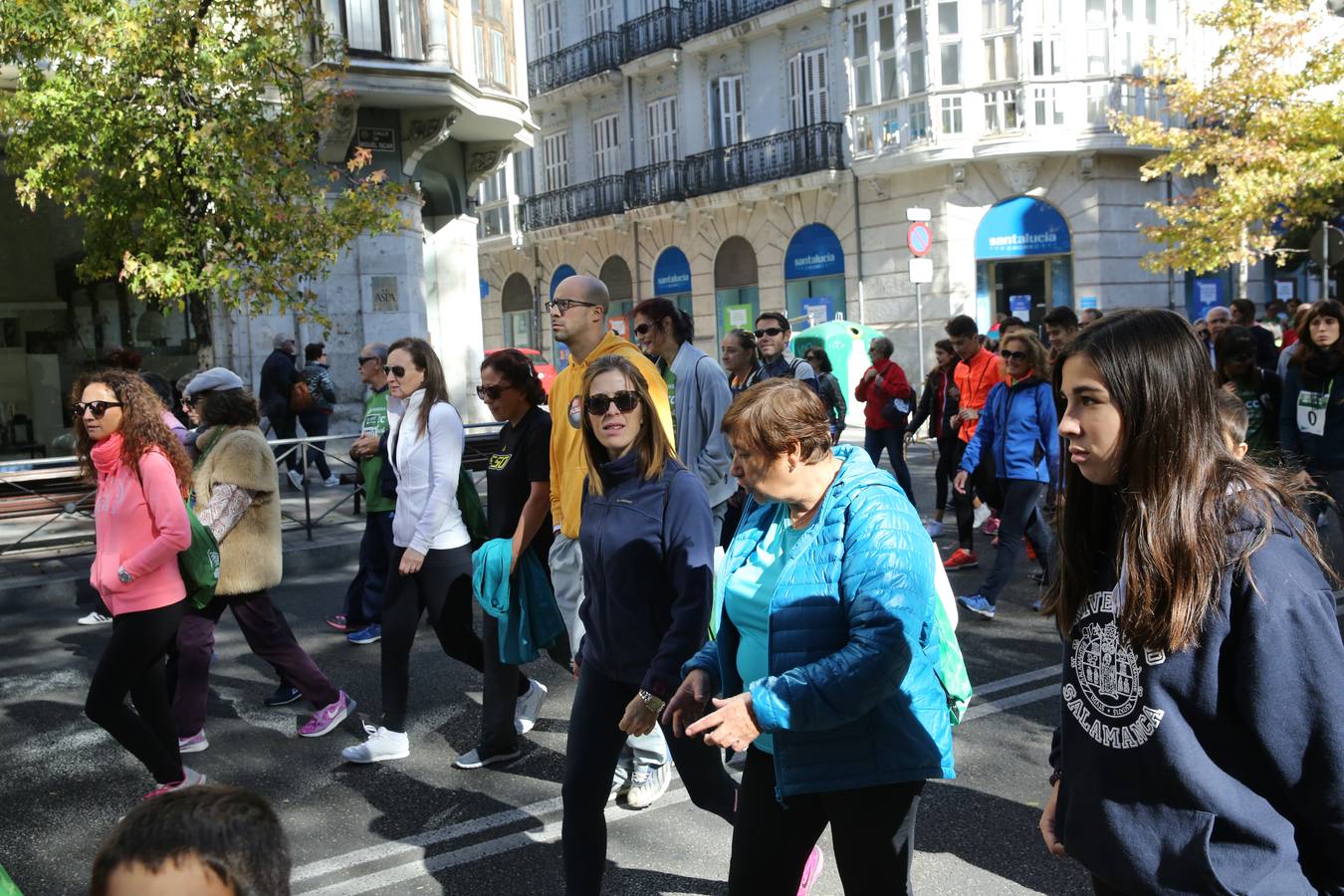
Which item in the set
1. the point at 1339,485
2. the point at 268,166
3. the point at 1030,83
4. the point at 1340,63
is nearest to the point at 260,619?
the point at 1339,485

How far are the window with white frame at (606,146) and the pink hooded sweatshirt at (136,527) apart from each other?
1221 inches

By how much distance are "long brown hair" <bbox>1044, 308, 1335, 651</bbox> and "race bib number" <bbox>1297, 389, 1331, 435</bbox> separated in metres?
5.32

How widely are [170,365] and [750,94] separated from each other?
17.6 meters

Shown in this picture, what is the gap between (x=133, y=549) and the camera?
184 inches

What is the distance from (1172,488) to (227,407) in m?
4.62

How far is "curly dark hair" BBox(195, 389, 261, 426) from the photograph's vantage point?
551 centimetres

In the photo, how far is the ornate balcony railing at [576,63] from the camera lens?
34.2m

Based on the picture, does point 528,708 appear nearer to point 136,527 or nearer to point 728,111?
point 136,527

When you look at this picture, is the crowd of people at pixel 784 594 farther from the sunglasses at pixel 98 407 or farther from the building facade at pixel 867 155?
the building facade at pixel 867 155

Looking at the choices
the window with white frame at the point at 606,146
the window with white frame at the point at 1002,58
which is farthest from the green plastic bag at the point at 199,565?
the window with white frame at the point at 606,146

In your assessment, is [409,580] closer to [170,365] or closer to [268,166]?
[268,166]

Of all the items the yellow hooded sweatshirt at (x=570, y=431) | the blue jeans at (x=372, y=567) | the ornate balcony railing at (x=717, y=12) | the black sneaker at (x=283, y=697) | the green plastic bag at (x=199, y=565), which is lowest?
the black sneaker at (x=283, y=697)

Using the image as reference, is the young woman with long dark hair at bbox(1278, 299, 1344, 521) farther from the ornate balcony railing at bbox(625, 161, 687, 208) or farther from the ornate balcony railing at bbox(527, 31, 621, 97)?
the ornate balcony railing at bbox(527, 31, 621, 97)

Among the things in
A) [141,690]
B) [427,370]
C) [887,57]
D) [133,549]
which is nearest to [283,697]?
[141,690]
